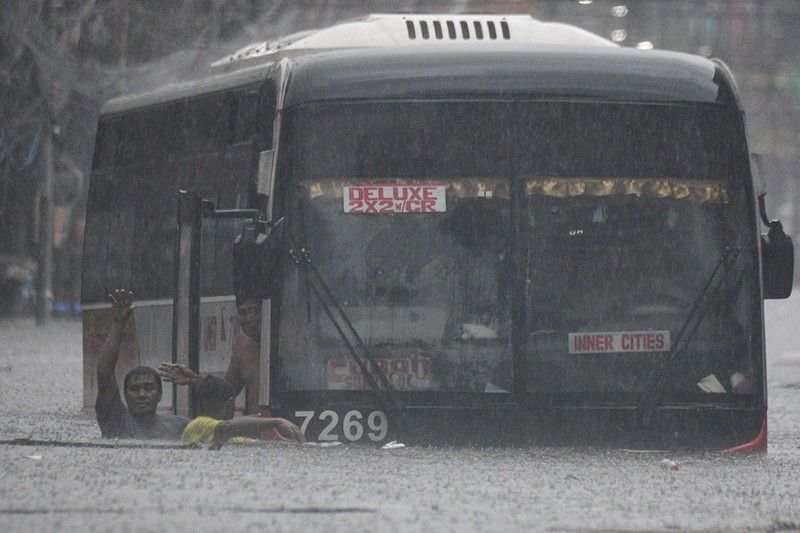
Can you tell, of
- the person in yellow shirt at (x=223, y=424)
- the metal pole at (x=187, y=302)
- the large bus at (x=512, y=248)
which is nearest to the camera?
the person in yellow shirt at (x=223, y=424)

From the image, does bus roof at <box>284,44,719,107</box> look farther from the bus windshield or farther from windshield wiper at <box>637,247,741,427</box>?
windshield wiper at <box>637,247,741,427</box>

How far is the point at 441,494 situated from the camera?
9.41 m

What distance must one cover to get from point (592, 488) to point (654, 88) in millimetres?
3308

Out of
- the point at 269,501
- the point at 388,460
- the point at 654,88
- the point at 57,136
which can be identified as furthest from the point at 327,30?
the point at 57,136

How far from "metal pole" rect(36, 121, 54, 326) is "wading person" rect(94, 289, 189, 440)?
2422 centimetres

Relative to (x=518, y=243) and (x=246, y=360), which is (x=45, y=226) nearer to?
(x=246, y=360)

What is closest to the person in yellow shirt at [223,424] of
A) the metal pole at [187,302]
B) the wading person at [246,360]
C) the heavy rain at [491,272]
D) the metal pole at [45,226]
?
the heavy rain at [491,272]

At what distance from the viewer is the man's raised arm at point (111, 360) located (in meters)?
13.1

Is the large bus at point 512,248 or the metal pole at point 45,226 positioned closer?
the large bus at point 512,248

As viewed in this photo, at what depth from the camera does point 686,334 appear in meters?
12.5

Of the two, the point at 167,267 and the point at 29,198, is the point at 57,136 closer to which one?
the point at 29,198

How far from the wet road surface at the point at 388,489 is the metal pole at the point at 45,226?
24.0 metres

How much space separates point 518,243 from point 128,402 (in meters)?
2.44

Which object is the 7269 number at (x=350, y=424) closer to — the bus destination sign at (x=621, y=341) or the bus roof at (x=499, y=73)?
the bus destination sign at (x=621, y=341)
